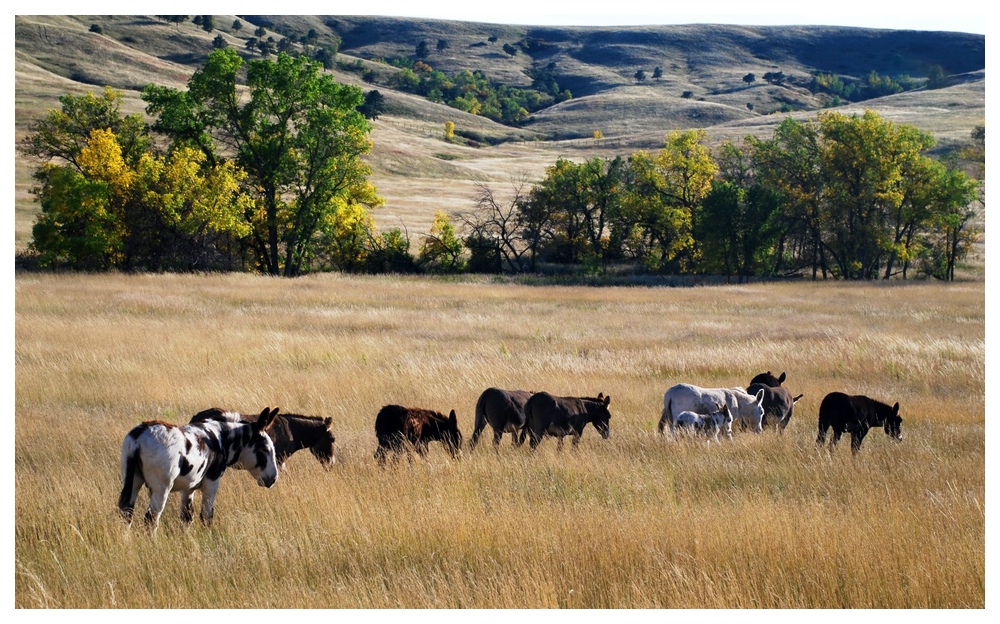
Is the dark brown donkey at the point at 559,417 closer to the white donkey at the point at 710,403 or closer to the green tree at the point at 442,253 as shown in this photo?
the white donkey at the point at 710,403

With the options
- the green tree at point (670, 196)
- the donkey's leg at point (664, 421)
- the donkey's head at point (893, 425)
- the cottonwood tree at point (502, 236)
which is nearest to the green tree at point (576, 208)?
the cottonwood tree at point (502, 236)

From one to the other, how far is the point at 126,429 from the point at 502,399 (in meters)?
4.72

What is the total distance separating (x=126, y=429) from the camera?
10391 millimetres

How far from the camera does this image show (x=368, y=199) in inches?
1836

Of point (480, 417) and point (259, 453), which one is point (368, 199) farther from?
point (259, 453)

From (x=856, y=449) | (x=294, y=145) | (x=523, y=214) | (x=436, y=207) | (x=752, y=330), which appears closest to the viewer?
(x=856, y=449)

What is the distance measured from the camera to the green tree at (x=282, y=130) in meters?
41.0

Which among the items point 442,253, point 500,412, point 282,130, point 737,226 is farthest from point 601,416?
point 737,226

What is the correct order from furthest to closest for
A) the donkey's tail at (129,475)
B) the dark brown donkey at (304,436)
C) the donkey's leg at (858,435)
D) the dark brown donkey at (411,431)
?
the donkey's leg at (858,435), the dark brown donkey at (411,431), the dark brown donkey at (304,436), the donkey's tail at (129,475)

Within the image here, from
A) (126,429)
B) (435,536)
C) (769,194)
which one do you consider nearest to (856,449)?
Answer: (435,536)

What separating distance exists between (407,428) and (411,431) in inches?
3.1

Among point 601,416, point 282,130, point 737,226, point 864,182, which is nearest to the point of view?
point 601,416

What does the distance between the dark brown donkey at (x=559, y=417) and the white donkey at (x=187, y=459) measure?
3.62m
